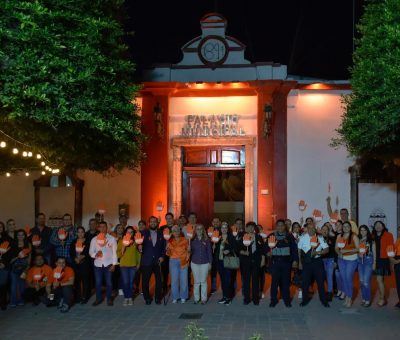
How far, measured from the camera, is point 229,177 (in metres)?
19.4

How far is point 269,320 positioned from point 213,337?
149 centimetres

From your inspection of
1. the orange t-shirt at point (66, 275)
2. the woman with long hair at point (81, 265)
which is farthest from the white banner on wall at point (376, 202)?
the orange t-shirt at point (66, 275)

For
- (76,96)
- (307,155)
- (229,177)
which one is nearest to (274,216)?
(307,155)

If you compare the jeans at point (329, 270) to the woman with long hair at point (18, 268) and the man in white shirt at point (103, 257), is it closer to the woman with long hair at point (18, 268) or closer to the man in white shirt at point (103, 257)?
the man in white shirt at point (103, 257)

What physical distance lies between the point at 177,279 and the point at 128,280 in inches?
39.7

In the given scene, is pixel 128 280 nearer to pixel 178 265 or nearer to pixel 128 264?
pixel 128 264

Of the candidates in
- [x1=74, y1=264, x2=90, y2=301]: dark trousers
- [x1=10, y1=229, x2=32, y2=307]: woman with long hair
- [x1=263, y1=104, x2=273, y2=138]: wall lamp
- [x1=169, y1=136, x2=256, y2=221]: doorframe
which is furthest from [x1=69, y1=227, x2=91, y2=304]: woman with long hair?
[x1=263, y1=104, x2=273, y2=138]: wall lamp

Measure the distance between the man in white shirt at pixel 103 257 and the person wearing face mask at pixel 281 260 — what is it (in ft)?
10.5

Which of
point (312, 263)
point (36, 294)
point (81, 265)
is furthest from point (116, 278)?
point (312, 263)

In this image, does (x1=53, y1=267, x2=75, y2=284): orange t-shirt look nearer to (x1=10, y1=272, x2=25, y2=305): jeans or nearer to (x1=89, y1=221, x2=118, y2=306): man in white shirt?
(x1=89, y1=221, x2=118, y2=306): man in white shirt

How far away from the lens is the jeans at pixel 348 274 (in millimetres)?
10398

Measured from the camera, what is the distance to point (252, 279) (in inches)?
418

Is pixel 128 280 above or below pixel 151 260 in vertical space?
below

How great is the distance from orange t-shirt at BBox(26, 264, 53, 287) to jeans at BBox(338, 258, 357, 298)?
5887 mm
